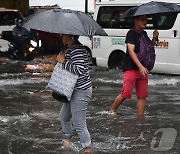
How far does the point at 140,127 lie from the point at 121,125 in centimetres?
33

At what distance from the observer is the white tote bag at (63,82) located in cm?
600

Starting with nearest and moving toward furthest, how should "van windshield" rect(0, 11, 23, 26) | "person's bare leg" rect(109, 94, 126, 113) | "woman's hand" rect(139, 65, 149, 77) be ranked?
"woman's hand" rect(139, 65, 149, 77) < "person's bare leg" rect(109, 94, 126, 113) < "van windshield" rect(0, 11, 23, 26)

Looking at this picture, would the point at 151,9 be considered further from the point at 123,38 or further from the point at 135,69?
the point at 123,38

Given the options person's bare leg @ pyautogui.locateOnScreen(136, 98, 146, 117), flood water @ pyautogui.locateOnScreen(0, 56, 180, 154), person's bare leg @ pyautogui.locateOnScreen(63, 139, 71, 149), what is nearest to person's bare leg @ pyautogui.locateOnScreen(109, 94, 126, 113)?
flood water @ pyautogui.locateOnScreen(0, 56, 180, 154)

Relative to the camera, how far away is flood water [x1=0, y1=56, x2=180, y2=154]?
6852 millimetres

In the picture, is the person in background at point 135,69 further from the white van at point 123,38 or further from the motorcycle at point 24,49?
the motorcycle at point 24,49

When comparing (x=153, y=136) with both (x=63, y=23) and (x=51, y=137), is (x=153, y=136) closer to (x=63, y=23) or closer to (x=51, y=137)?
(x=51, y=137)

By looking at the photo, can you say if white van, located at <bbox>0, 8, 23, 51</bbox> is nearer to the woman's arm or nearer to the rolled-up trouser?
the woman's arm

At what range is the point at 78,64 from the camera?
19.7 ft

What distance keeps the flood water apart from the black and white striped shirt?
1.03 metres

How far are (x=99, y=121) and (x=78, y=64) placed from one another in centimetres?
260

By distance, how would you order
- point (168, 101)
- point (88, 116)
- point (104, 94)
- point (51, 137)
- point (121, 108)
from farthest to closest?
point (104, 94)
point (168, 101)
point (121, 108)
point (88, 116)
point (51, 137)

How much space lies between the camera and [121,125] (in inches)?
320

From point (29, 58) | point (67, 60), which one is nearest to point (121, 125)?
point (67, 60)
